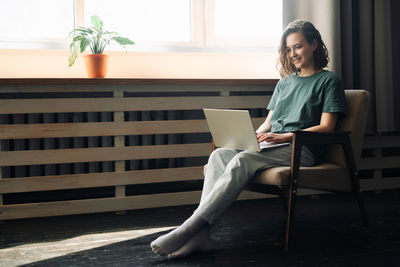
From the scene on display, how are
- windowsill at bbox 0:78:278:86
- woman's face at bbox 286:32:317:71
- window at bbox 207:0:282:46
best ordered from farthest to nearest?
window at bbox 207:0:282:46
windowsill at bbox 0:78:278:86
woman's face at bbox 286:32:317:71

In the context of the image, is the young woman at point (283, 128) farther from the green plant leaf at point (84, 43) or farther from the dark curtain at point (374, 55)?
the green plant leaf at point (84, 43)

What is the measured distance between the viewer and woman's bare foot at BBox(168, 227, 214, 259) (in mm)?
1915

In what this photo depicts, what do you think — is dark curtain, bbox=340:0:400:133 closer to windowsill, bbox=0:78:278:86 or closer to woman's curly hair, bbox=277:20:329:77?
windowsill, bbox=0:78:278:86

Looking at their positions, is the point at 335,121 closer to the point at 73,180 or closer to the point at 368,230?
the point at 368,230

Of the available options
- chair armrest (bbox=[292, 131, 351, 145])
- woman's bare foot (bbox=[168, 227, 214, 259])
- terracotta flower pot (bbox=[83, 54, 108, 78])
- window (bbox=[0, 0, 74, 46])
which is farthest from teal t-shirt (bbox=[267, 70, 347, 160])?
window (bbox=[0, 0, 74, 46])

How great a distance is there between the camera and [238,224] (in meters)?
2.47

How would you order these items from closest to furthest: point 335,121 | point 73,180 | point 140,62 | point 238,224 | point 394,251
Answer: point 394,251
point 335,121
point 238,224
point 73,180
point 140,62

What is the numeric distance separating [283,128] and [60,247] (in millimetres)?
1096

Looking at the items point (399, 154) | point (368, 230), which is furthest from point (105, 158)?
point (399, 154)

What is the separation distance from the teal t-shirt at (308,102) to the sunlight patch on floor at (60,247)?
30.5 inches

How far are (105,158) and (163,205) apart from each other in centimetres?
43

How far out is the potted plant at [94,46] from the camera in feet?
9.24

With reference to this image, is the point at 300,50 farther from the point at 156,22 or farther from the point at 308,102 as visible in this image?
the point at 156,22

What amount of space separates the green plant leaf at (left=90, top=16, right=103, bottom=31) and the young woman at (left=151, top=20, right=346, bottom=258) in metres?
1.11
